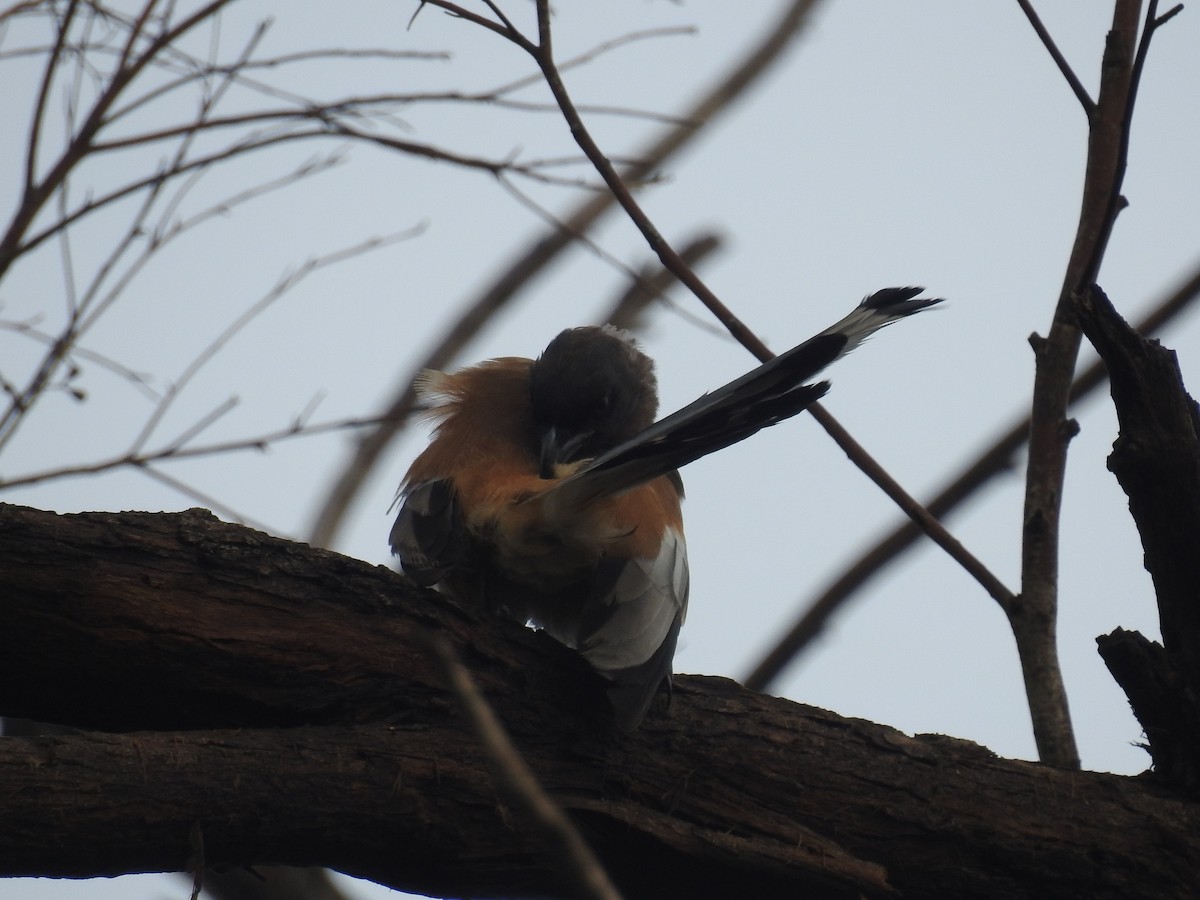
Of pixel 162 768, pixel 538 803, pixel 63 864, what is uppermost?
pixel 162 768

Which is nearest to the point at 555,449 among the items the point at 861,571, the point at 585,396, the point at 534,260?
the point at 585,396

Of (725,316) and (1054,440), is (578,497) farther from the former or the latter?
(1054,440)

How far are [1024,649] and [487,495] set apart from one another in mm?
1662

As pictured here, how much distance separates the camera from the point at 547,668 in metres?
2.98

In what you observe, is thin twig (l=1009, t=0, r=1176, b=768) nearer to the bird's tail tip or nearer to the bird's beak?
the bird's tail tip

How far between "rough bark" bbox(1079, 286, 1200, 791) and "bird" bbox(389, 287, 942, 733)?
54cm

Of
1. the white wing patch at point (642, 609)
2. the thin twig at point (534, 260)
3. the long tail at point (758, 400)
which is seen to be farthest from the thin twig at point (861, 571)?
the thin twig at point (534, 260)

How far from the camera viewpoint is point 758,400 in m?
2.60

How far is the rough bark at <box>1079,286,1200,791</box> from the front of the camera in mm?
2756

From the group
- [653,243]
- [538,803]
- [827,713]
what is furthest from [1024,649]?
[538,803]

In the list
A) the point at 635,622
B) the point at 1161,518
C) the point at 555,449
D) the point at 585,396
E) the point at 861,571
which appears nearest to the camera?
the point at 1161,518

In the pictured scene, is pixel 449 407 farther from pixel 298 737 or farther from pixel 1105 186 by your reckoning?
pixel 1105 186

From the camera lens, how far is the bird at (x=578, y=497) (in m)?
2.63

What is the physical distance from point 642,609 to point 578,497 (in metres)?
0.33
